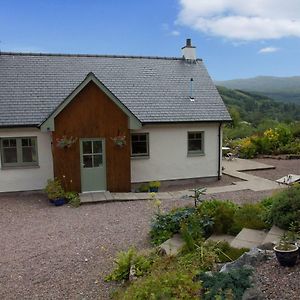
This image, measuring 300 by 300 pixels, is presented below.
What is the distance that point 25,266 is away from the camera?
7742 mm

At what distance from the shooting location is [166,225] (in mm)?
9117

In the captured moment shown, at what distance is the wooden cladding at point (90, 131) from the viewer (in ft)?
46.4

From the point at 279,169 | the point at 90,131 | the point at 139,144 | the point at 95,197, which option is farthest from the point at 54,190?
the point at 279,169

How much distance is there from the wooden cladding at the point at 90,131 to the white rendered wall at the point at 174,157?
1343 mm

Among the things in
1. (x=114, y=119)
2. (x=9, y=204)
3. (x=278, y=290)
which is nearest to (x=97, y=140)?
(x=114, y=119)

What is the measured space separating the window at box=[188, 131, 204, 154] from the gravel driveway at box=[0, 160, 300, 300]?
11.5ft

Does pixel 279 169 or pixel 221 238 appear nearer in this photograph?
pixel 221 238

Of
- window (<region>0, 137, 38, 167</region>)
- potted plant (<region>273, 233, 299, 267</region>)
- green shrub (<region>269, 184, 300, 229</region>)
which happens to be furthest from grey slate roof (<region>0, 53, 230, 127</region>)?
potted plant (<region>273, 233, 299, 267</region>)

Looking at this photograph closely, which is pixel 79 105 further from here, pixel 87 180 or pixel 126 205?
pixel 126 205

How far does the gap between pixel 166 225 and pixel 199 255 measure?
2499 millimetres

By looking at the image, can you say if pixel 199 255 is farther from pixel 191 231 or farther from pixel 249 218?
pixel 249 218

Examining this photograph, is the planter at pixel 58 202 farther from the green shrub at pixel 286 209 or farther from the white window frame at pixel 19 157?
Result: the green shrub at pixel 286 209

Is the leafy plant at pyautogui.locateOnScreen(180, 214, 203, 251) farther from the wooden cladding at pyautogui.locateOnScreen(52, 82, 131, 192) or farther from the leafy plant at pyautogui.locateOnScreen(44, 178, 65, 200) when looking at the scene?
the wooden cladding at pyautogui.locateOnScreen(52, 82, 131, 192)

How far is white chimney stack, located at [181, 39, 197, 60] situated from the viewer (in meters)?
19.7
